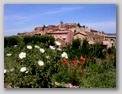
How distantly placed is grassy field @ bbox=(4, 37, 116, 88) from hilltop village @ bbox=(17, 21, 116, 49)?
10 cm

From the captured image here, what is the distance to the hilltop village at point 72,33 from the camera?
3.38 meters

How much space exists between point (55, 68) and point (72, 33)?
0.43 meters

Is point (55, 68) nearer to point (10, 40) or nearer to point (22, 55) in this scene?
point (22, 55)

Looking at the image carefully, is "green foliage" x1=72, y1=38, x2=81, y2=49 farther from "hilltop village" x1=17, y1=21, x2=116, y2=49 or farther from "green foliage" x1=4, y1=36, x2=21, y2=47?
"green foliage" x1=4, y1=36, x2=21, y2=47

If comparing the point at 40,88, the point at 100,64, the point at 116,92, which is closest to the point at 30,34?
the point at 40,88

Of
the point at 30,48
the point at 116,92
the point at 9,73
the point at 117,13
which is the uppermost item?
the point at 117,13

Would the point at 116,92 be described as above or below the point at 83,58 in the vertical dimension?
below

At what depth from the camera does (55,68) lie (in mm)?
3346

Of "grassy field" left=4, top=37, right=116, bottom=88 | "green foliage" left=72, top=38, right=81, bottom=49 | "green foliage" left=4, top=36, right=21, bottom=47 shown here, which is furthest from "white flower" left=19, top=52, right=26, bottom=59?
"green foliage" left=72, top=38, right=81, bottom=49

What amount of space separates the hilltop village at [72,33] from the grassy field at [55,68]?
0.10 m

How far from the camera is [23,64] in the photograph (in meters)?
3.34

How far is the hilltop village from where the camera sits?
3.38m
